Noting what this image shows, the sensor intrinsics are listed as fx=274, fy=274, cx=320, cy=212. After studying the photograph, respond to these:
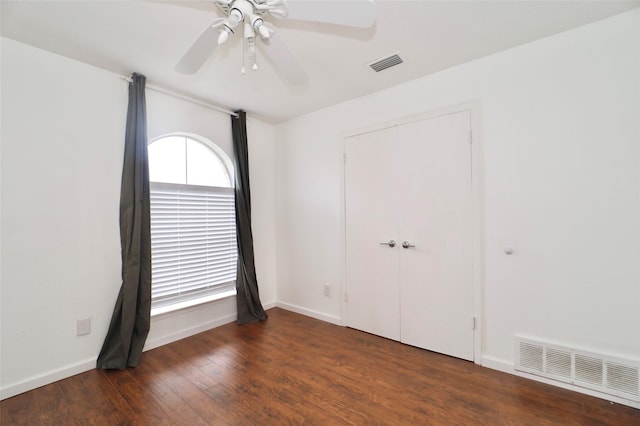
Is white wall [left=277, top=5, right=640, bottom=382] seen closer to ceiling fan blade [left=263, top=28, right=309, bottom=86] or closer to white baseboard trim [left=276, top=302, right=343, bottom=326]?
ceiling fan blade [left=263, top=28, right=309, bottom=86]

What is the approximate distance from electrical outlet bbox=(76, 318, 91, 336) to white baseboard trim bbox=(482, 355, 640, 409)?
3339mm

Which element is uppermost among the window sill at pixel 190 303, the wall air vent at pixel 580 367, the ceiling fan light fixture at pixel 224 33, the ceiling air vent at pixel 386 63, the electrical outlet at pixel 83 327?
the ceiling air vent at pixel 386 63

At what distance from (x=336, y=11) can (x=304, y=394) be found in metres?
2.40

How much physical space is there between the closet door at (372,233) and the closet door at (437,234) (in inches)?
4.0

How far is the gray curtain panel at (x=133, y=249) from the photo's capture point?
2.37 metres

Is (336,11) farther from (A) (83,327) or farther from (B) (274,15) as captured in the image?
(A) (83,327)

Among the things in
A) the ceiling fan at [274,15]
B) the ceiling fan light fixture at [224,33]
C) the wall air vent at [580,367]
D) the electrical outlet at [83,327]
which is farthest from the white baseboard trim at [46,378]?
the wall air vent at [580,367]

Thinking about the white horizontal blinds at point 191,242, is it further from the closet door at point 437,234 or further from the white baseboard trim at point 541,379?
the white baseboard trim at point 541,379

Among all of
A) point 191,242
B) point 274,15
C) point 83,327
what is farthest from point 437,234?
point 83,327

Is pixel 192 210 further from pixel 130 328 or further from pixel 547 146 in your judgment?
pixel 547 146

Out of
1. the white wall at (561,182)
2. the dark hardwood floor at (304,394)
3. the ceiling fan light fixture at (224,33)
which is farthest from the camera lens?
the white wall at (561,182)

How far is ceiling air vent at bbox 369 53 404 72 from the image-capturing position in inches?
91.1

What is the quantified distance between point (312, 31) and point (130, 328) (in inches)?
111

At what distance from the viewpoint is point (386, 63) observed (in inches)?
94.2
